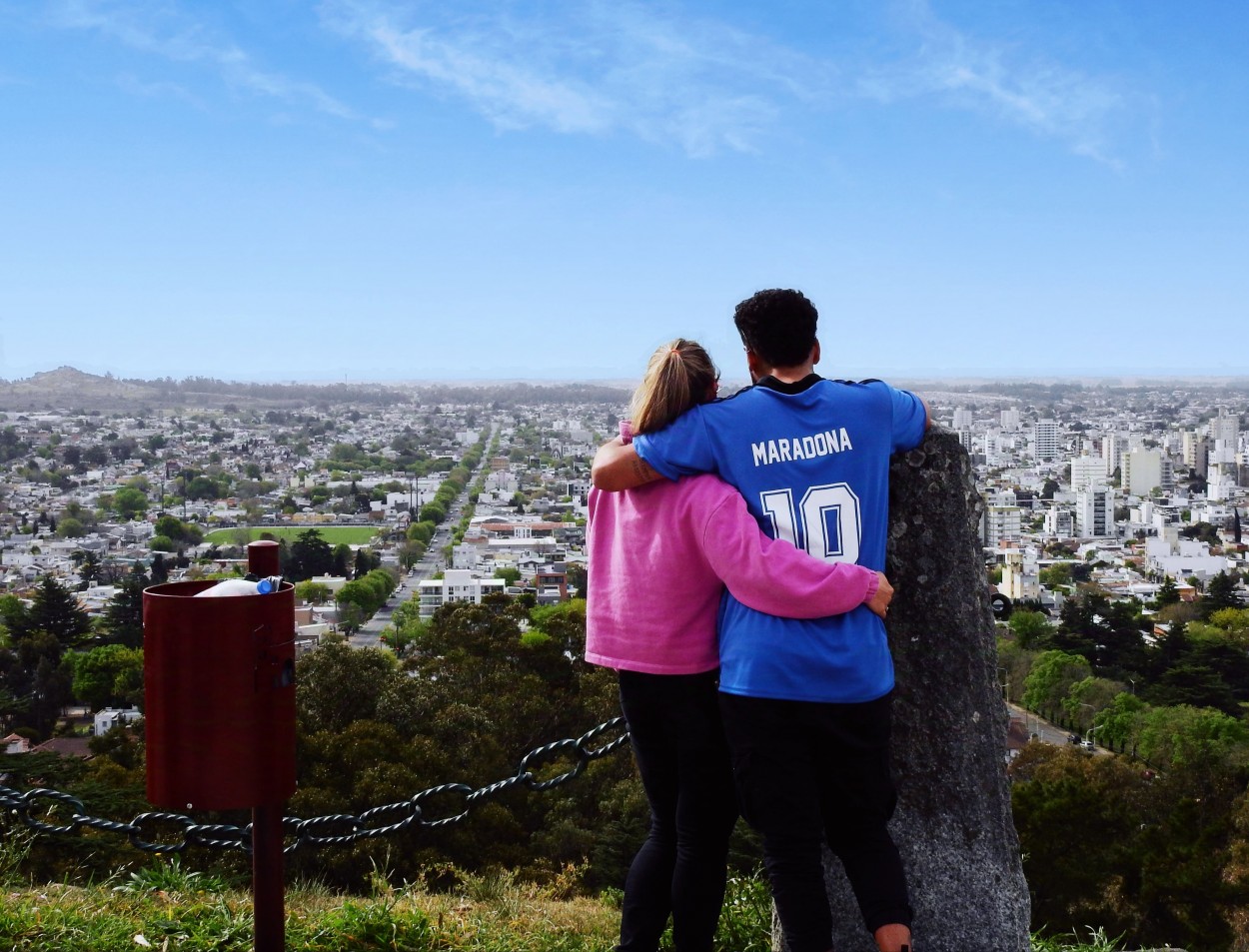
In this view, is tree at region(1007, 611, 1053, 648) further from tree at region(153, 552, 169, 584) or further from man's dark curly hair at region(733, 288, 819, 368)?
man's dark curly hair at region(733, 288, 819, 368)

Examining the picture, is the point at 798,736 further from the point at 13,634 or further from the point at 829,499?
the point at 13,634

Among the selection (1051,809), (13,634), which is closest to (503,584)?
(13,634)

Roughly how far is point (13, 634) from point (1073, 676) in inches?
1186

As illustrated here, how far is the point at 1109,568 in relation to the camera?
6800cm

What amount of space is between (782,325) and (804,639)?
566mm

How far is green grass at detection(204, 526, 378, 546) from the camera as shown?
59.9 m

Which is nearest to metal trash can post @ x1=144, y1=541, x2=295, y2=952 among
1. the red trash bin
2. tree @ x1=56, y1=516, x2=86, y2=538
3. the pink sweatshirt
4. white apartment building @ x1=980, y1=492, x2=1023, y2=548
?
the red trash bin

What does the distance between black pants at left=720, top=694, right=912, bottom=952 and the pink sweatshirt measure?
6.1 inches

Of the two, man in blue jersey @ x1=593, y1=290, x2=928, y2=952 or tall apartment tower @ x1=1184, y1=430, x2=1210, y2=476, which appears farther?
tall apartment tower @ x1=1184, y1=430, x2=1210, y2=476

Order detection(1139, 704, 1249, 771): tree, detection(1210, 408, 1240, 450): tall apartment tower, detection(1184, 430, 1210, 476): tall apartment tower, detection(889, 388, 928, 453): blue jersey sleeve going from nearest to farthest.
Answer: detection(889, 388, 928, 453): blue jersey sleeve
detection(1139, 704, 1249, 771): tree
detection(1184, 430, 1210, 476): tall apartment tower
detection(1210, 408, 1240, 450): tall apartment tower

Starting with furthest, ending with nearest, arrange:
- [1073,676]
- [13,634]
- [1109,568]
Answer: [1109,568] < [1073,676] < [13,634]

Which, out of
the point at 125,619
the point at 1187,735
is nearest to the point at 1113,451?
the point at 1187,735

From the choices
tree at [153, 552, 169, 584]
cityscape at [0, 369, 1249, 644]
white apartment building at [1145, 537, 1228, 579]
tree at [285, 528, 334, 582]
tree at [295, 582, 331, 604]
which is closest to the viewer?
tree at [153, 552, 169, 584]

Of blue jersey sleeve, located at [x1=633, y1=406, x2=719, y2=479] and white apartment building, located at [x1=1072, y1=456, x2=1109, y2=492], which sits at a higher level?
blue jersey sleeve, located at [x1=633, y1=406, x2=719, y2=479]
